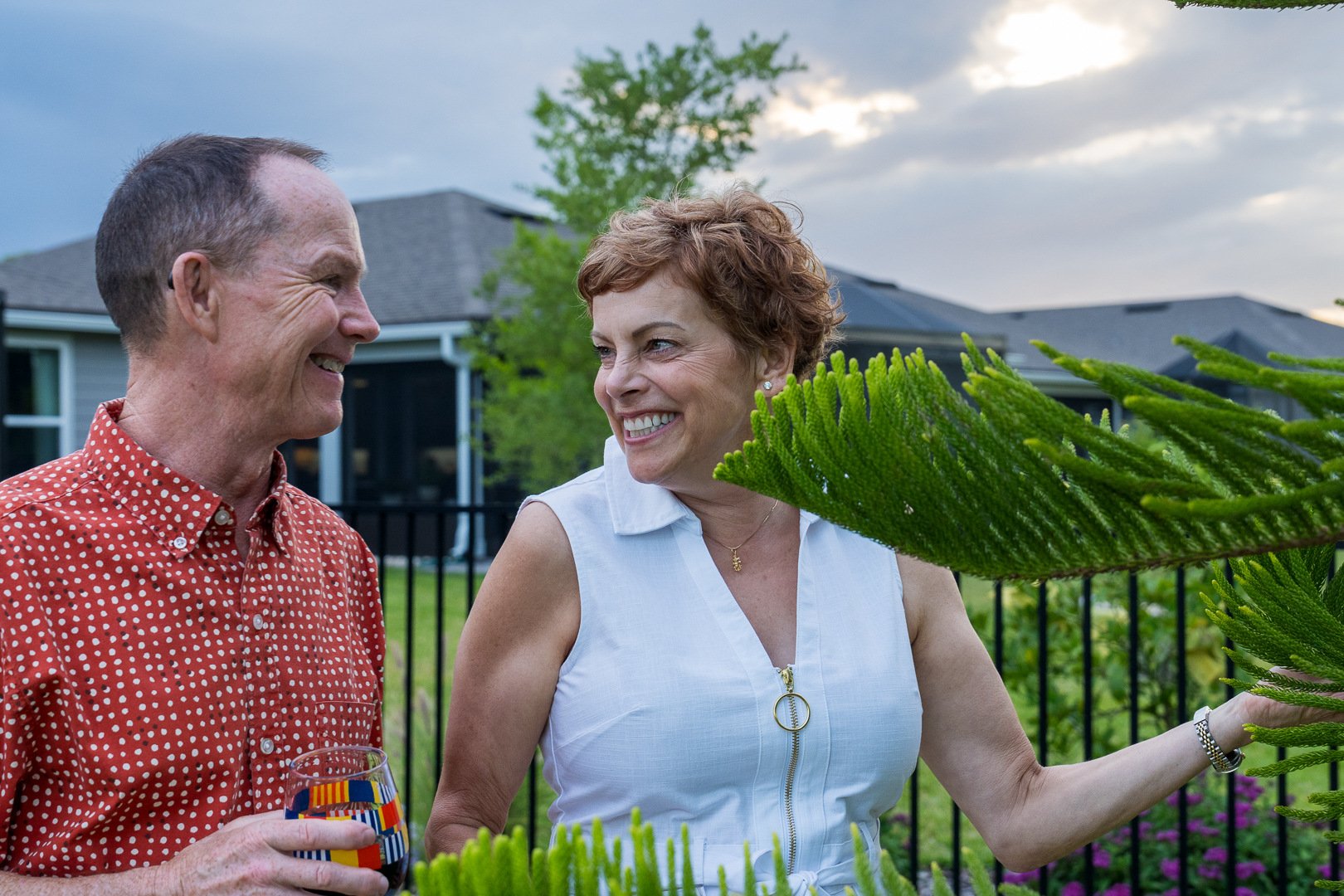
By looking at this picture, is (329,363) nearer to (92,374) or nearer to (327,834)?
(327,834)

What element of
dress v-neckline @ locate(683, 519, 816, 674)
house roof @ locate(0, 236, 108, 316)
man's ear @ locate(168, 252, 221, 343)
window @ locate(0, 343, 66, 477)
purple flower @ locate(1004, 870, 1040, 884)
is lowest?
purple flower @ locate(1004, 870, 1040, 884)

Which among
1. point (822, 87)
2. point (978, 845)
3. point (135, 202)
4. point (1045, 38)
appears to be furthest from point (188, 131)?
point (822, 87)

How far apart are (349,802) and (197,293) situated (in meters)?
1.04

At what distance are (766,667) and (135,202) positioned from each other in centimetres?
149

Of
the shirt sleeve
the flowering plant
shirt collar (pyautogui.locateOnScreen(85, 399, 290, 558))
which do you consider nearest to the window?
the flowering plant

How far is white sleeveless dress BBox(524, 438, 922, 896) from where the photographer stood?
6.81ft

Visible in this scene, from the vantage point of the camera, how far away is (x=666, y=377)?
2207 mm

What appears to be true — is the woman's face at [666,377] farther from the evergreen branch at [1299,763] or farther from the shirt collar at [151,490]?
the evergreen branch at [1299,763]

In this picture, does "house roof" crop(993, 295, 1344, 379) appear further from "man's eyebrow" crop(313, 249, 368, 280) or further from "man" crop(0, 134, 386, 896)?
"man" crop(0, 134, 386, 896)

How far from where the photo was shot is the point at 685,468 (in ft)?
7.51

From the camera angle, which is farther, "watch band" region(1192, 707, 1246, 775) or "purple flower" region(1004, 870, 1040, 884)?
"purple flower" region(1004, 870, 1040, 884)

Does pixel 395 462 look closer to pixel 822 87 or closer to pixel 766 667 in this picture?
pixel 822 87

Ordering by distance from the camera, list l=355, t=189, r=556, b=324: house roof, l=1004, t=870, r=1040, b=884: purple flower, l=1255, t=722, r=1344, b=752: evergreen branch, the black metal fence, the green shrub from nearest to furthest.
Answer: the green shrub < l=1255, t=722, r=1344, b=752: evergreen branch < the black metal fence < l=1004, t=870, r=1040, b=884: purple flower < l=355, t=189, r=556, b=324: house roof

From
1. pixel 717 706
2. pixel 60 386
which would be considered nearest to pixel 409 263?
pixel 60 386
